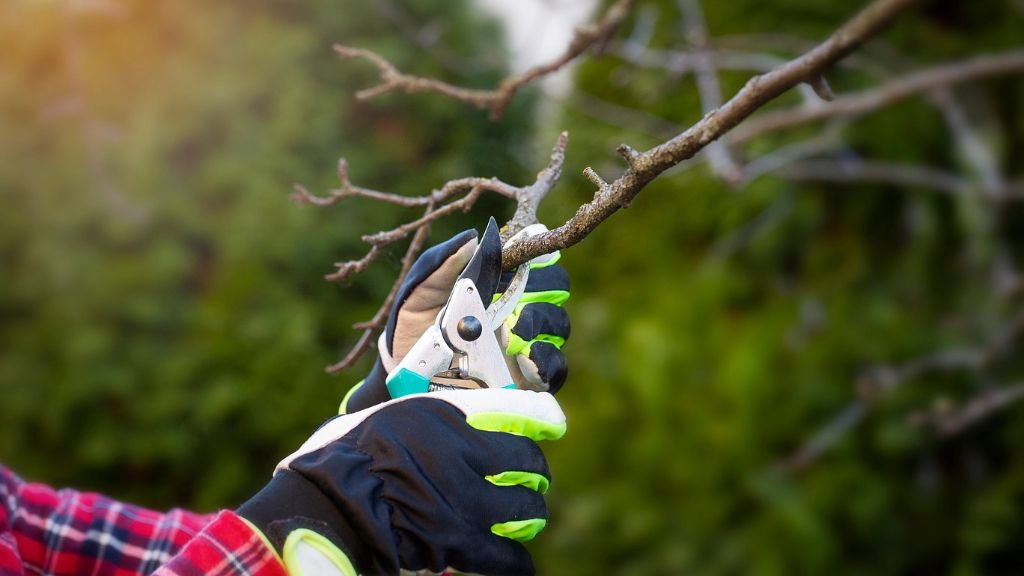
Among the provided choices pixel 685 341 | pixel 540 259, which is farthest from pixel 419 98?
pixel 540 259

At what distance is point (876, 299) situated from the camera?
3.44 m

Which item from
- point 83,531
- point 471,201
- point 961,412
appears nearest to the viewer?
point 471,201

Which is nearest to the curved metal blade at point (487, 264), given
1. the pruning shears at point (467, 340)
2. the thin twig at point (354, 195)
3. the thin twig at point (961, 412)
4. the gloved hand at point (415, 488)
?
the pruning shears at point (467, 340)

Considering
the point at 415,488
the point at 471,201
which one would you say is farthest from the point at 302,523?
the point at 471,201

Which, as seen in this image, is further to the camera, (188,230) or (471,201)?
(188,230)

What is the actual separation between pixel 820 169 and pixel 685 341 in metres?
0.83

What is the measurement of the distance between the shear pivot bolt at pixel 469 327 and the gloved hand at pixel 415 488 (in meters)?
0.06

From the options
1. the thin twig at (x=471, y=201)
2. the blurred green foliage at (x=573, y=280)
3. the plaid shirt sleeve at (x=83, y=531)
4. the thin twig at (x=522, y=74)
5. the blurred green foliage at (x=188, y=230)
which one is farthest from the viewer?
the blurred green foliage at (x=188, y=230)

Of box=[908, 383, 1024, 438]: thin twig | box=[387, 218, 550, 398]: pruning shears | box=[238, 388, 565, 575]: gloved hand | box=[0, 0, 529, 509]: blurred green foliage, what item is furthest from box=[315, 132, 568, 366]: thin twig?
box=[0, 0, 529, 509]: blurred green foliage

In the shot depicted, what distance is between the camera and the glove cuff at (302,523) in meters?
0.85

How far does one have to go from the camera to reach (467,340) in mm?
939

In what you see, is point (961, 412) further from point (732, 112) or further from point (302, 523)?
point (302, 523)

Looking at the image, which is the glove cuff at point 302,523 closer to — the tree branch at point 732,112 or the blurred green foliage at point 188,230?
the tree branch at point 732,112

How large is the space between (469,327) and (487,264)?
0.24ft
